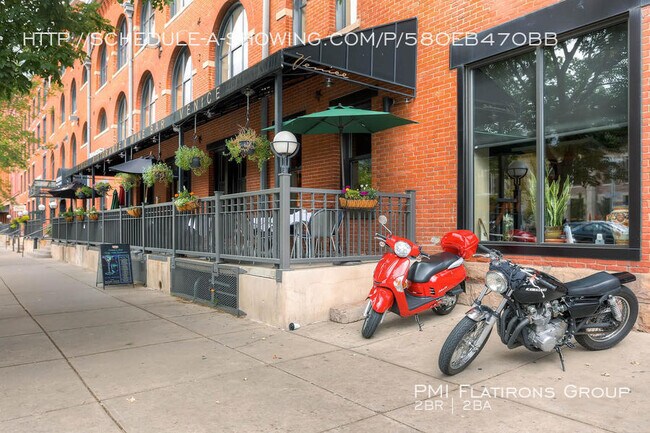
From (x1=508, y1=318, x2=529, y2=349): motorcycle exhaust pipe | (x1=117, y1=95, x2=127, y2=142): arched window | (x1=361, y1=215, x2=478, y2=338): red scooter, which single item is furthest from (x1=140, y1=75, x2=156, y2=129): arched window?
(x1=508, y1=318, x2=529, y2=349): motorcycle exhaust pipe

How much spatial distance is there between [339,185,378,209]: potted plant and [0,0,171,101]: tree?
3.87 meters

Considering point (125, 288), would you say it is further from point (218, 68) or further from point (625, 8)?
point (625, 8)

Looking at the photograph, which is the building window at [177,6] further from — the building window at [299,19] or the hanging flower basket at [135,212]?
the hanging flower basket at [135,212]

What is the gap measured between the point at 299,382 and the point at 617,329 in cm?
324

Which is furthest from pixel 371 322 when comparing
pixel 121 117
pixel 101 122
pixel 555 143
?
pixel 101 122

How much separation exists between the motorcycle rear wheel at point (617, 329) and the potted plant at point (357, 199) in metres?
3.23

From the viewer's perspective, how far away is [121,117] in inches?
→ 880

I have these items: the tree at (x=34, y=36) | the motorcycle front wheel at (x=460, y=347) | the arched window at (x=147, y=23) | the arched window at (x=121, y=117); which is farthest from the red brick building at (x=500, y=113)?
the arched window at (x=121, y=117)

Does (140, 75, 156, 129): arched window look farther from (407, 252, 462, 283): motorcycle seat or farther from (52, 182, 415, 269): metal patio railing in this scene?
(407, 252, 462, 283): motorcycle seat

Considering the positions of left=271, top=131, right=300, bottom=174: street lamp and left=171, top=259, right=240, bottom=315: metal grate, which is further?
left=171, top=259, right=240, bottom=315: metal grate

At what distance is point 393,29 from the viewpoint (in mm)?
7828

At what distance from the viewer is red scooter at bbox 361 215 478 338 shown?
5.82 meters

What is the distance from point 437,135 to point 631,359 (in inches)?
160

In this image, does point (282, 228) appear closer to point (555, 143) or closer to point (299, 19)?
point (555, 143)
